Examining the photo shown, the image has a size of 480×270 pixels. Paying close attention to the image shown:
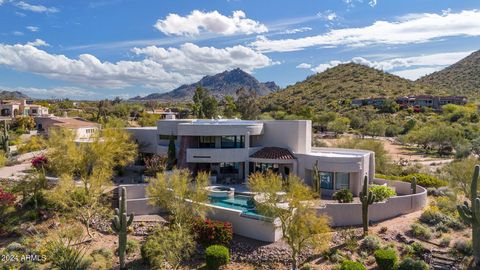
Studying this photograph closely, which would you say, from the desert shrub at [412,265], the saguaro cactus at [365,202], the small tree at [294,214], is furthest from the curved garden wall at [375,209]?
the desert shrub at [412,265]

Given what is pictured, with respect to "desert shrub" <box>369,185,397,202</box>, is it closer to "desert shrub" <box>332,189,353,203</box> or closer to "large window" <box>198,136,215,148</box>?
"desert shrub" <box>332,189,353,203</box>

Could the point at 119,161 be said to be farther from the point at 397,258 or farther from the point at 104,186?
the point at 397,258

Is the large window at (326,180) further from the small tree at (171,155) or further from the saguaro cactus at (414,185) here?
the small tree at (171,155)

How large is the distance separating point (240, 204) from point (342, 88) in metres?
116

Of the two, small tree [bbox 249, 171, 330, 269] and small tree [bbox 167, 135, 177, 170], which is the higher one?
small tree [bbox 167, 135, 177, 170]

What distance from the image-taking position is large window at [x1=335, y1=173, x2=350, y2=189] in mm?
35250

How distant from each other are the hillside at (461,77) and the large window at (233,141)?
389ft

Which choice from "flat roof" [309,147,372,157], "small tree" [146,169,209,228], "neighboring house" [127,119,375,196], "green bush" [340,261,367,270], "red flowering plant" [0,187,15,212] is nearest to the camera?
"green bush" [340,261,367,270]

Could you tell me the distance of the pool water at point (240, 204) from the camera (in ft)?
89.4

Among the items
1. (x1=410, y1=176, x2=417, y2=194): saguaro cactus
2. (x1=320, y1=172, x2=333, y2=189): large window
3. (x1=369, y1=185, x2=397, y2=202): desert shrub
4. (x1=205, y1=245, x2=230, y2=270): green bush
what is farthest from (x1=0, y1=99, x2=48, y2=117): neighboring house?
(x1=410, y1=176, x2=417, y2=194): saguaro cactus

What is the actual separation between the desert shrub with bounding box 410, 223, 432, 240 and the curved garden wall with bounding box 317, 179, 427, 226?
2.76m

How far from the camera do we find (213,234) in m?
26.0

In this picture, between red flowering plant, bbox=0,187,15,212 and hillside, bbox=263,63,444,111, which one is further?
hillside, bbox=263,63,444,111

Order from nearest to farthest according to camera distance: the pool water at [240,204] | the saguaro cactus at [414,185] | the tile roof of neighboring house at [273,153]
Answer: the pool water at [240,204] < the saguaro cactus at [414,185] < the tile roof of neighboring house at [273,153]
